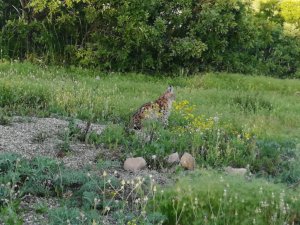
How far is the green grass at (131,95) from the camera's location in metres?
8.26

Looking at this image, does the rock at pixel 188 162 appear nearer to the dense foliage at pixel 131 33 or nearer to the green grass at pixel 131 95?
the green grass at pixel 131 95

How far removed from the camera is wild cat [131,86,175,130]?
7.30 m

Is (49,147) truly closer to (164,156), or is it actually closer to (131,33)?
(164,156)

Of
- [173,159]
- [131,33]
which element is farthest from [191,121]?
[131,33]

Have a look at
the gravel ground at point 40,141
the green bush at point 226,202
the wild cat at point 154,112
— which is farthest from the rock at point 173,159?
the green bush at point 226,202

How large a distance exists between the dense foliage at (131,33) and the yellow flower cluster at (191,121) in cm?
533

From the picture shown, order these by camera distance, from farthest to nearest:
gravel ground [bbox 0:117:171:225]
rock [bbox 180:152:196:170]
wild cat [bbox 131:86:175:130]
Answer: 1. wild cat [bbox 131:86:175:130]
2. rock [bbox 180:152:196:170]
3. gravel ground [bbox 0:117:171:225]

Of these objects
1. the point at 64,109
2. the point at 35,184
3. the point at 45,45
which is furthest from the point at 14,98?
the point at 45,45

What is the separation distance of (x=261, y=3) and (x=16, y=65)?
10.1m

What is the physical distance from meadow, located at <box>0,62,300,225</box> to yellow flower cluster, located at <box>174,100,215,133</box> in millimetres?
18

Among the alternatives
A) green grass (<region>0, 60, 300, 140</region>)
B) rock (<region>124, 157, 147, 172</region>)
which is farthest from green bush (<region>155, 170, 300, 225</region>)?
green grass (<region>0, 60, 300, 140</region>)

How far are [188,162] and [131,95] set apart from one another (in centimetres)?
470

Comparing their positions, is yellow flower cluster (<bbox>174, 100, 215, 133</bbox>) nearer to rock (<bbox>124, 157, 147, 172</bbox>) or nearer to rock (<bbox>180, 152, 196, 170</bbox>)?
rock (<bbox>180, 152, 196, 170</bbox>)

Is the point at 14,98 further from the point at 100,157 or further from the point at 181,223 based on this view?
the point at 181,223
